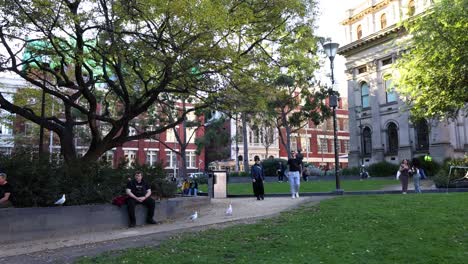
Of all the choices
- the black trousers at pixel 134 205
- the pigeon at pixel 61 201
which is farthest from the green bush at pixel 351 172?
the pigeon at pixel 61 201

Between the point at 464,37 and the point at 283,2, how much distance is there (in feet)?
34.1

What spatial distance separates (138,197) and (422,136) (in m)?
34.5

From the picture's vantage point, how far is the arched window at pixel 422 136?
1535 inches

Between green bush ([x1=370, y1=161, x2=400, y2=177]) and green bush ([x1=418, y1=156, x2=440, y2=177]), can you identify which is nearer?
green bush ([x1=418, y1=156, x2=440, y2=177])

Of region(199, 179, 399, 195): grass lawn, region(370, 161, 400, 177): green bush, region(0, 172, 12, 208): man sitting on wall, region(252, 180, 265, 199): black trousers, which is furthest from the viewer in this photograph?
region(370, 161, 400, 177): green bush

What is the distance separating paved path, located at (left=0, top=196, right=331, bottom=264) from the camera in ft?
25.1

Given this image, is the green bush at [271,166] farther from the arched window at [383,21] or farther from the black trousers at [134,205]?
the black trousers at [134,205]

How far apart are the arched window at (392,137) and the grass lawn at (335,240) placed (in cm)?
3295

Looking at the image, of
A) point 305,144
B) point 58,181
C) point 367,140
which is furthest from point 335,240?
point 305,144

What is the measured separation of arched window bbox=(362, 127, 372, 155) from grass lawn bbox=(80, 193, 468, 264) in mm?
35257

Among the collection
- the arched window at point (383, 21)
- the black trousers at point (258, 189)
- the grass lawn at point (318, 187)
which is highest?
the arched window at point (383, 21)

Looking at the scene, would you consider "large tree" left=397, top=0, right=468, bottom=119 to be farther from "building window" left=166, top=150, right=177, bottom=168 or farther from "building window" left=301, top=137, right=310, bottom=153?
"building window" left=301, top=137, right=310, bottom=153

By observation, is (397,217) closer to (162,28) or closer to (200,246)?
(200,246)

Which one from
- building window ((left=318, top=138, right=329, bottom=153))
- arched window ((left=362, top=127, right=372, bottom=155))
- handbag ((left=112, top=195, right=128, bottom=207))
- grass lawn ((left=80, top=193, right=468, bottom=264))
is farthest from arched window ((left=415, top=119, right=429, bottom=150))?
building window ((left=318, top=138, right=329, bottom=153))
